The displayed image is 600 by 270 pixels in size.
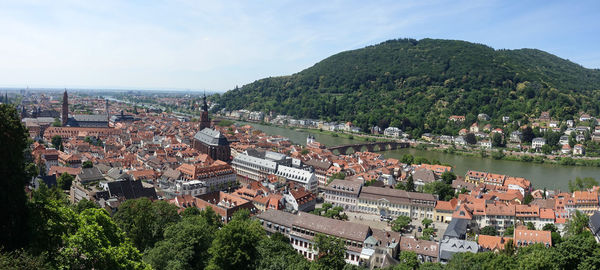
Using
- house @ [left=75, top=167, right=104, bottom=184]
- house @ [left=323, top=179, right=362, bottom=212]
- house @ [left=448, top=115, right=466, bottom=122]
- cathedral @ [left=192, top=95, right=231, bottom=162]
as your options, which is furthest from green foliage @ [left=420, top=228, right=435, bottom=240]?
house @ [left=448, top=115, right=466, bottom=122]

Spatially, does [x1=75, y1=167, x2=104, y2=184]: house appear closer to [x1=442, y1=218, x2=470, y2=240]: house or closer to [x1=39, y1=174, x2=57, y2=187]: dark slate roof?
[x1=39, y1=174, x2=57, y2=187]: dark slate roof

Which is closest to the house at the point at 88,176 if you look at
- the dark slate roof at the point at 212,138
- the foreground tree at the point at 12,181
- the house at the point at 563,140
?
the dark slate roof at the point at 212,138

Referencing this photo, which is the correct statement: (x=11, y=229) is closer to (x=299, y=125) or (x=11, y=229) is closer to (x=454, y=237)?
(x=454, y=237)

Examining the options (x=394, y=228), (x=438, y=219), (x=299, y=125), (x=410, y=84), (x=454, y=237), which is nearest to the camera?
(x=454, y=237)

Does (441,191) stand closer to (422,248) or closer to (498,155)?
(422,248)

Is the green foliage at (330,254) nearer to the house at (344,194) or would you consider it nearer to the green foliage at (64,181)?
the house at (344,194)

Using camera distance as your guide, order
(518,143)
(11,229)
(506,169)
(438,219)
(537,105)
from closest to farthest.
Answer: (11,229) < (438,219) < (506,169) < (518,143) < (537,105)

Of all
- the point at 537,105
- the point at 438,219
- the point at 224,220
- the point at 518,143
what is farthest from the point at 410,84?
the point at 224,220
